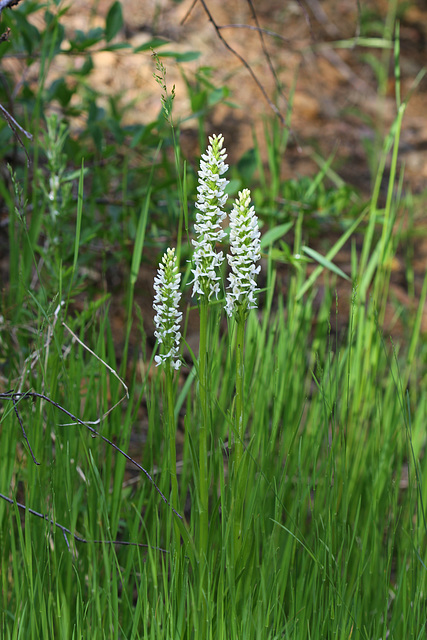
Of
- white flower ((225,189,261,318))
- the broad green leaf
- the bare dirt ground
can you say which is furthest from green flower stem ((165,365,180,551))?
the bare dirt ground

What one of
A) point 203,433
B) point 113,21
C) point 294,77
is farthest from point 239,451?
point 294,77

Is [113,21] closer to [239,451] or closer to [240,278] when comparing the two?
[240,278]

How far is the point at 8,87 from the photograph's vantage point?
5.49ft

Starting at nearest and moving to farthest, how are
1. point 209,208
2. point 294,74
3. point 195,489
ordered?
point 209,208 < point 195,489 < point 294,74

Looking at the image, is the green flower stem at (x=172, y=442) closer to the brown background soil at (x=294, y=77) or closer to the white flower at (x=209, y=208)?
the white flower at (x=209, y=208)

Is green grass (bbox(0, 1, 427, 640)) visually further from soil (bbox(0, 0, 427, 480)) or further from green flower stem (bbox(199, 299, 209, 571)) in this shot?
soil (bbox(0, 0, 427, 480))

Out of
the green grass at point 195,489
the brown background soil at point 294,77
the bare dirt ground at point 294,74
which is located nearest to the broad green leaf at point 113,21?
the green grass at point 195,489

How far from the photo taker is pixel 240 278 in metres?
0.78

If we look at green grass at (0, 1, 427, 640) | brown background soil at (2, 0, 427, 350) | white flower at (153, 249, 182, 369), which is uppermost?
brown background soil at (2, 0, 427, 350)

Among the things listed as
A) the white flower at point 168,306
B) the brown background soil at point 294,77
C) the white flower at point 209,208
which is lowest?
the white flower at point 168,306

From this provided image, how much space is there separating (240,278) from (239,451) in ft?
0.78

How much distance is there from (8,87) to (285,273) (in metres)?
1.27

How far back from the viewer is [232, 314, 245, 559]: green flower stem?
81 centimetres

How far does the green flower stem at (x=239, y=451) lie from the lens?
2.67 ft
